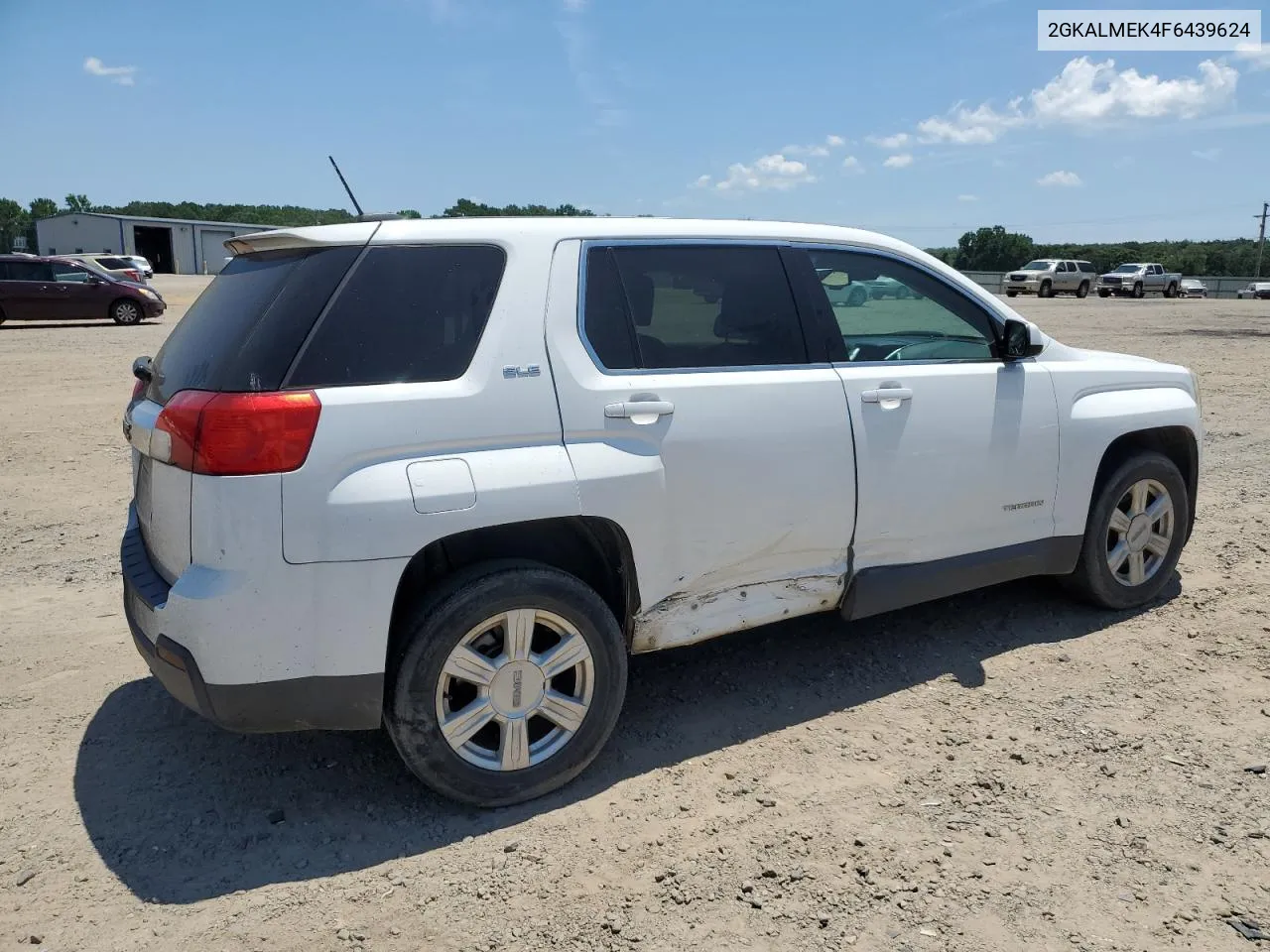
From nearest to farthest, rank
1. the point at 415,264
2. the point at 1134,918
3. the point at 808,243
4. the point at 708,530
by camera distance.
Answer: the point at 1134,918, the point at 415,264, the point at 708,530, the point at 808,243

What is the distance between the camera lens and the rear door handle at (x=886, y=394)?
3.74m

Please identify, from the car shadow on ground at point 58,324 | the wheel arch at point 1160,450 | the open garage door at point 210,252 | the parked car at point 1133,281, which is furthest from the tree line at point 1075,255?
the wheel arch at point 1160,450

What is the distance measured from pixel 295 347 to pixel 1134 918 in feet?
9.42

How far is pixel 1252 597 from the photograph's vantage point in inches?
197

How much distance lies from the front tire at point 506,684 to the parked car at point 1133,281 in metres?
52.0

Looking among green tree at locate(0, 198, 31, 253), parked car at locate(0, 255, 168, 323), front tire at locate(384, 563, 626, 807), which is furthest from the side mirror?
green tree at locate(0, 198, 31, 253)

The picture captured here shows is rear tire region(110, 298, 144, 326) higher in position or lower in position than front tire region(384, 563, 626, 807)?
higher

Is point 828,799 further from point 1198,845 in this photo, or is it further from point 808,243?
point 808,243

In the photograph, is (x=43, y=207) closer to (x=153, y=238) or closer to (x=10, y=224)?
(x=10, y=224)

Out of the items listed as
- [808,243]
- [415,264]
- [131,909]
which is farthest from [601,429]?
[131,909]

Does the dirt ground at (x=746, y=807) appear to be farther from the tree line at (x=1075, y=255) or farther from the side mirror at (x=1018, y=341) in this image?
the tree line at (x=1075, y=255)

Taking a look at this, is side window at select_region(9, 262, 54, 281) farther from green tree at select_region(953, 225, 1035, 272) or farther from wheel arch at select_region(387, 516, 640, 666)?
green tree at select_region(953, 225, 1035, 272)

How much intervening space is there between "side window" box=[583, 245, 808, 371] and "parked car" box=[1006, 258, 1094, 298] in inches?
1850

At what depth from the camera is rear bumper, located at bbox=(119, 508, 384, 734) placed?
282 centimetres
